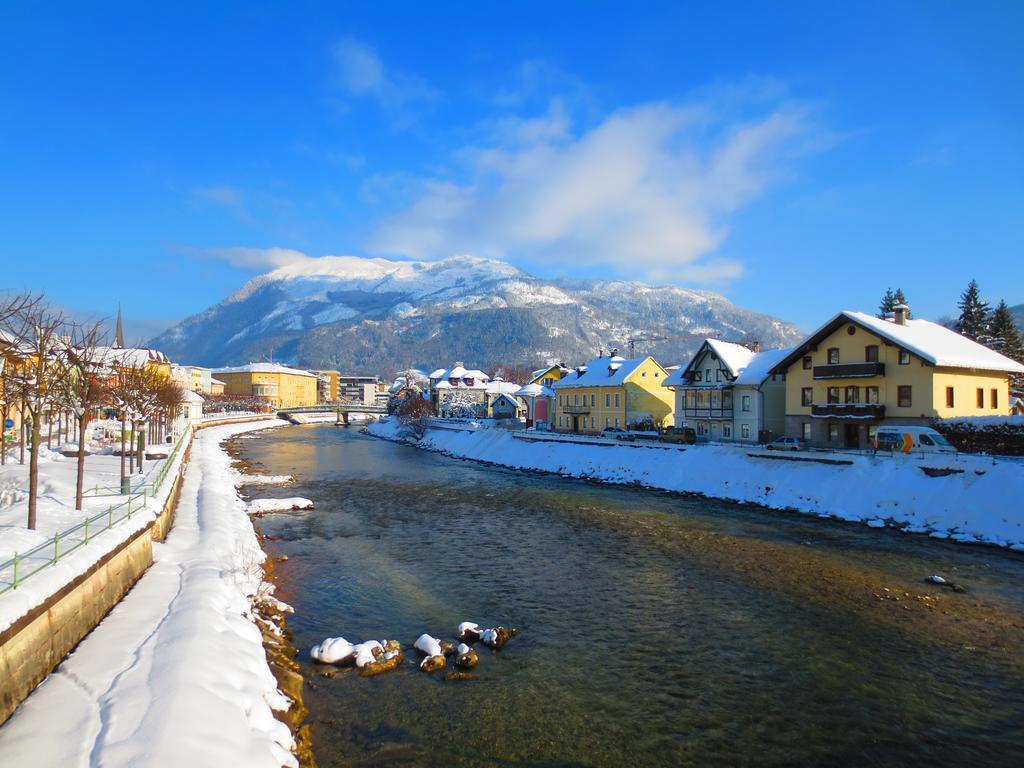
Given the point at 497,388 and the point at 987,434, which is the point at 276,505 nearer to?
the point at 987,434

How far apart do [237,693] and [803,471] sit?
3634 centimetres

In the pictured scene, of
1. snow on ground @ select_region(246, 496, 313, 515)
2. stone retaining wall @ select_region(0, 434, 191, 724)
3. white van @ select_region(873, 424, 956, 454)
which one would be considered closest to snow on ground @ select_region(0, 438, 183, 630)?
stone retaining wall @ select_region(0, 434, 191, 724)

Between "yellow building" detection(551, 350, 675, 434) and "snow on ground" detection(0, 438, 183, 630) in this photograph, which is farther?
"yellow building" detection(551, 350, 675, 434)

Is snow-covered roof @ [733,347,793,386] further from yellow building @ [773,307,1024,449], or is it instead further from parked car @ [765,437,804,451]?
parked car @ [765,437,804,451]

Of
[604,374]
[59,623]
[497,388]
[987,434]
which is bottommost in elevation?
[59,623]

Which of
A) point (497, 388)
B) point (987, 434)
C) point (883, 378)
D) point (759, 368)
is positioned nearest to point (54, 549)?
point (987, 434)

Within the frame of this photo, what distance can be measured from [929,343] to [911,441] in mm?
9093

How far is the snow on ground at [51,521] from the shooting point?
1191 centimetres

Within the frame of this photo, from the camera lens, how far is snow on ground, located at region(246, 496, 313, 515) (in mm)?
36312

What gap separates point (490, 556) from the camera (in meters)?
26.4

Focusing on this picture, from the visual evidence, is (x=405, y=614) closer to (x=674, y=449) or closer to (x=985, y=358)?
(x=674, y=449)

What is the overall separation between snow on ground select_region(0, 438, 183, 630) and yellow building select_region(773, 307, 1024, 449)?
4401 centimetres

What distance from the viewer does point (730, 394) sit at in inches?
2249

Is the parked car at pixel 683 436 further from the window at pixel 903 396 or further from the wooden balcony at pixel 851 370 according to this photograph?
the window at pixel 903 396
